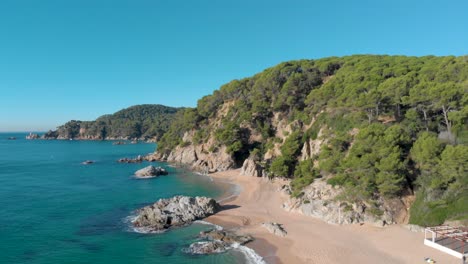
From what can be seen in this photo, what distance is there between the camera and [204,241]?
2588cm

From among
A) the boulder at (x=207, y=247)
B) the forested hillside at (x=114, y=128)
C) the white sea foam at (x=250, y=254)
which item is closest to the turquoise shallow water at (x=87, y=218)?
the white sea foam at (x=250, y=254)

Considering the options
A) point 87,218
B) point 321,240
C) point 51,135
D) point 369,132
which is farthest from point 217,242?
point 51,135

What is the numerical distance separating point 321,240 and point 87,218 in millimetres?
23732

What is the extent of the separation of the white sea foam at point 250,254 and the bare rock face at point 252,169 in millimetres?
26488

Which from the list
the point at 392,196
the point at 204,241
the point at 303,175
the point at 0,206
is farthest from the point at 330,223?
the point at 0,206

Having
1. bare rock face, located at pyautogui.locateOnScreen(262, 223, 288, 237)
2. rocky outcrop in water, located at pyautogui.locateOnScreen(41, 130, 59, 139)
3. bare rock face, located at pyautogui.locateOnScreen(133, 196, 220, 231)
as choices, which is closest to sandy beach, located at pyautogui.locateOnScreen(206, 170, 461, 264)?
bare rock face, located at pyautogui.locateOnScreen(262, 223, 288, 237)

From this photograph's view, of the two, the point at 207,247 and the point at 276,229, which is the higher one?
the point at 276,229

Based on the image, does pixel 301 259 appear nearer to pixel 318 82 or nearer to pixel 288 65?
pixel 318 82

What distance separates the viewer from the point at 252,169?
51.8 meters

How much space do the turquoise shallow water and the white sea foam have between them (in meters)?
0.54

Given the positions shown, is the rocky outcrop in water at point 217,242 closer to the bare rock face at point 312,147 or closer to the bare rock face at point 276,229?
the bare rock face at point 276,229

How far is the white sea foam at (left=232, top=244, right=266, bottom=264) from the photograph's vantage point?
22141 millimetres

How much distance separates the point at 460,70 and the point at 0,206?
58.7 meters

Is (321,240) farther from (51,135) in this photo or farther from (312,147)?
(51,135)
